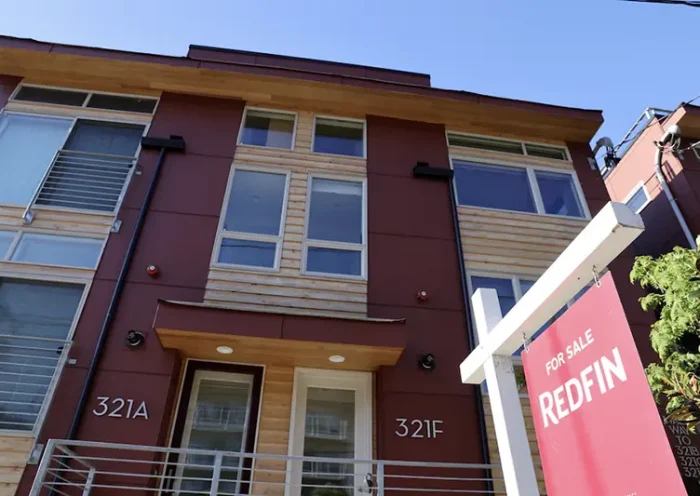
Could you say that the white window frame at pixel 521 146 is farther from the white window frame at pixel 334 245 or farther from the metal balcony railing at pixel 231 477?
the metal balcony railing at pixel 231 477

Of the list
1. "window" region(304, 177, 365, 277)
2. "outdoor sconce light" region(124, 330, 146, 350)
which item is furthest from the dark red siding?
"outdoor sconce light" region(124, 330, 146, 350)

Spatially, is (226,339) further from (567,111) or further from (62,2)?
(567,111)

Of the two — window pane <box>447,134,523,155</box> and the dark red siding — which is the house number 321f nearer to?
the dark red siding

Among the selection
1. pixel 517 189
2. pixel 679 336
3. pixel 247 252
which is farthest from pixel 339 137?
pixel 679 336

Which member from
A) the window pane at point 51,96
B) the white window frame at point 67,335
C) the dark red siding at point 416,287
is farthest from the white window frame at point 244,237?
the window pane at point 51,96

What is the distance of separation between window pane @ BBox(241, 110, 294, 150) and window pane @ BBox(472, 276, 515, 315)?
348 centimetres

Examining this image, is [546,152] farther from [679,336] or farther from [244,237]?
[244,237]

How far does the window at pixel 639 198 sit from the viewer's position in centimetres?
998

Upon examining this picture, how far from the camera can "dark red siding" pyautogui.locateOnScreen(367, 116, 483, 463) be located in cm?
548

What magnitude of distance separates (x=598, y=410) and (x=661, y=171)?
9.11 meters

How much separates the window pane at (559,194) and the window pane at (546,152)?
411 millimetres

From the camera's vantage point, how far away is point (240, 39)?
31.4 feet

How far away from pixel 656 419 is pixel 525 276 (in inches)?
221

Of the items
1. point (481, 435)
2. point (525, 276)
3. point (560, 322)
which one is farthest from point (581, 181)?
point (560, 322)
